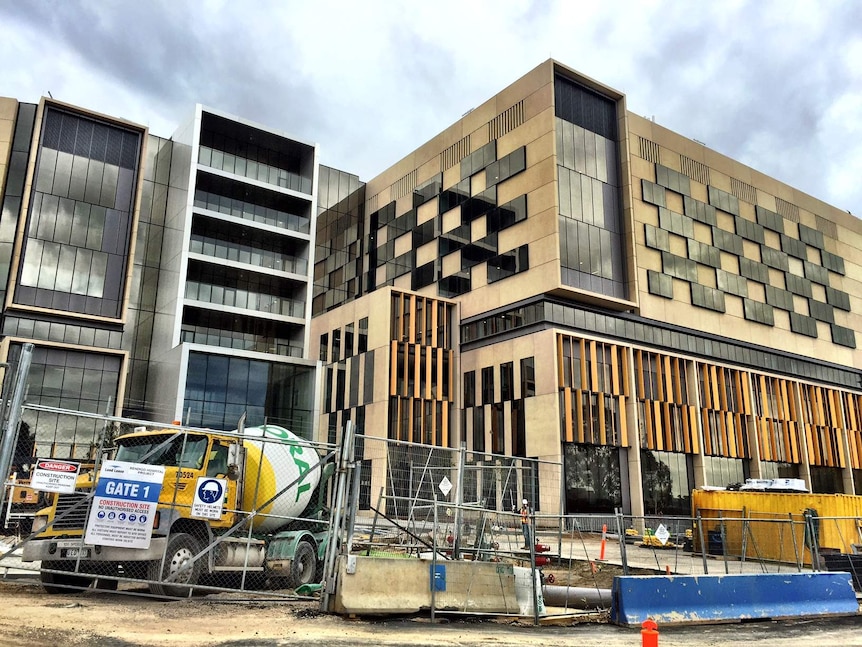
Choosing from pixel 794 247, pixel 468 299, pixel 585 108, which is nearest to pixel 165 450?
pixel 468 299

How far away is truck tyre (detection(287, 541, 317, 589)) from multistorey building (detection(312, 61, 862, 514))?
85.3 feet

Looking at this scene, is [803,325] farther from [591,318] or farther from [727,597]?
[727,597]

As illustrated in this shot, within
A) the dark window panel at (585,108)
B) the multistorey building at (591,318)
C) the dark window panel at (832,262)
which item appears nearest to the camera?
the multistorey building at (591,318)

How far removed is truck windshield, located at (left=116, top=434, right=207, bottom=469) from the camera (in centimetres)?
1256

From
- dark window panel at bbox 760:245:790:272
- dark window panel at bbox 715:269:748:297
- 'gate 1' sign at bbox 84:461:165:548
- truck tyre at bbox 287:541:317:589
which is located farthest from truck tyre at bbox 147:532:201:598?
dark window panel at bbox 760:245:790:272

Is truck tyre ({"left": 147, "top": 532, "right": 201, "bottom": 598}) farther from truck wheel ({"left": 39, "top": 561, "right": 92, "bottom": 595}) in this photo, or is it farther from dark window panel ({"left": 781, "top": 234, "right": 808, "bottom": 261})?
dark window panel ({"left": 781, "top": 234, "right": 808, "bottom": 261})

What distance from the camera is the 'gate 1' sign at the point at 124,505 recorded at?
10.8 metres

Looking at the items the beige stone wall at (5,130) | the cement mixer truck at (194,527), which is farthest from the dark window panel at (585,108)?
the cement mixer truck at (194,527)

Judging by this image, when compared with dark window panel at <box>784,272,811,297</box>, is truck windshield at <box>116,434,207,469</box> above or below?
below

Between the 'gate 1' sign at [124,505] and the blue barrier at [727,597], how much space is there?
25.6ft

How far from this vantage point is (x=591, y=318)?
4566cm

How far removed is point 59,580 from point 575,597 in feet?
30.9

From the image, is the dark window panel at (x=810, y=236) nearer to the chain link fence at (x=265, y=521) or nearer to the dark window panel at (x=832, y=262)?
the dark window panel at (x=832, y=262)

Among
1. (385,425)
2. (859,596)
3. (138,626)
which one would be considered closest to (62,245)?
(385,425)
